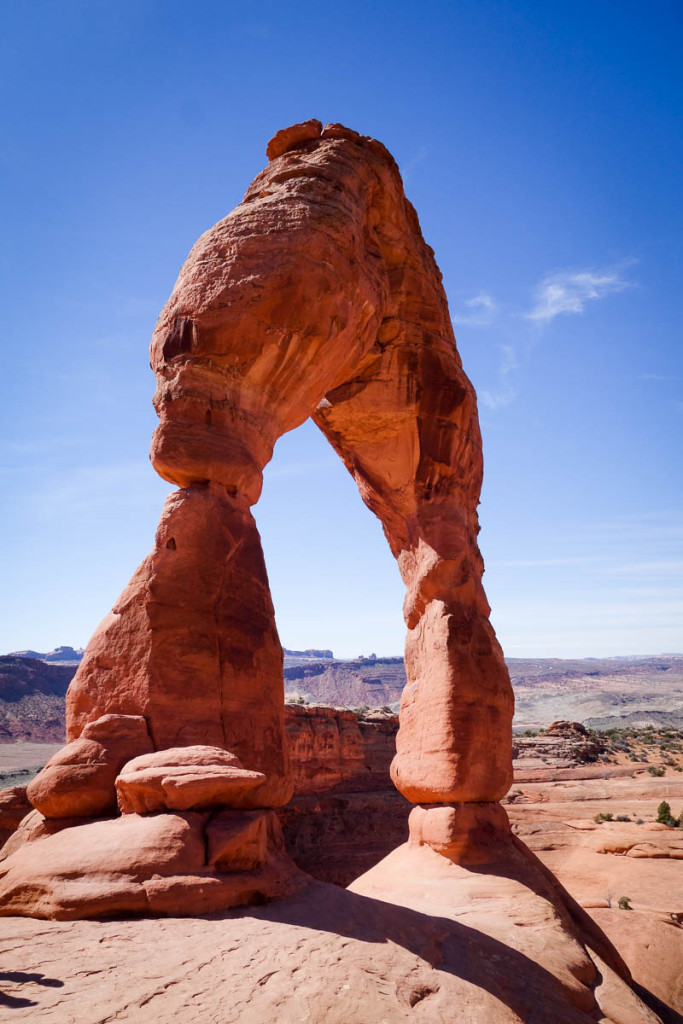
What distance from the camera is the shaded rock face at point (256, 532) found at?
475 cm

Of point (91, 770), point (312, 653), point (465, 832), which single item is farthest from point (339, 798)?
point (312, 653)

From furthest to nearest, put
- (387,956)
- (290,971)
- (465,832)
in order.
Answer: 1. (465,832)
2. (387,956)
3. (290,971)

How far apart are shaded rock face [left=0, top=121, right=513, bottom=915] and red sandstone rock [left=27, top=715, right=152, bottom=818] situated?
15 mm

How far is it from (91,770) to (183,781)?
876 mm

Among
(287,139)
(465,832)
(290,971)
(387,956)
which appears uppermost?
(287,139)

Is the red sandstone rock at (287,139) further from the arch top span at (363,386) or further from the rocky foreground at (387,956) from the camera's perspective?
the rocky foreground at (387,956)

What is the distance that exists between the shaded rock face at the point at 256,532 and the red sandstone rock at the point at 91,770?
0.02m

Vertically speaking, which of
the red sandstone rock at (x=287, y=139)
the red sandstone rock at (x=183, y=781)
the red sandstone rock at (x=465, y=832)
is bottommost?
the red sandstone rock at (x=465, y=832)

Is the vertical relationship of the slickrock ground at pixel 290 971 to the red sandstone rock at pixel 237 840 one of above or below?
below

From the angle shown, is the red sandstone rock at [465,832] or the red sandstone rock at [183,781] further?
the red sandstone rock at [465,832]

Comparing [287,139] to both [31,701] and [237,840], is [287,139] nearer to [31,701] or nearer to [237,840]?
[237,840]

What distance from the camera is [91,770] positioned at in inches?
190

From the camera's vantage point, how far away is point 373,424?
1003cm

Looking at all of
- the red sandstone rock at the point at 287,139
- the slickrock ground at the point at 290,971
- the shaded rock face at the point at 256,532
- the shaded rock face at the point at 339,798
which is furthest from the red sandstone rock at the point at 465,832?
the shaded rock face at the point at 339,798
